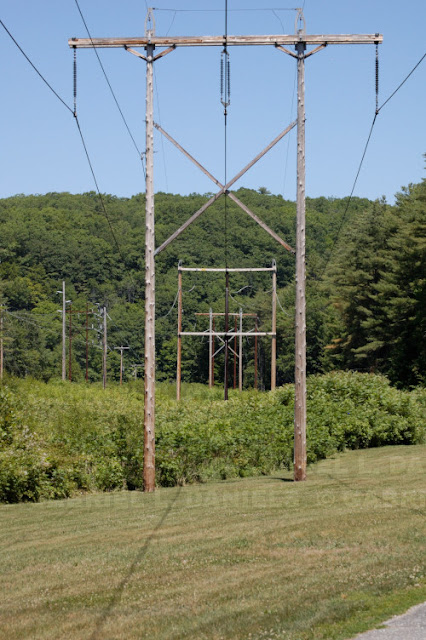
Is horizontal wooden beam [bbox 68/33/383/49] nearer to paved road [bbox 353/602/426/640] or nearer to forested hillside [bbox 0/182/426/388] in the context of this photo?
paved road [bbox 353/602/426/640]

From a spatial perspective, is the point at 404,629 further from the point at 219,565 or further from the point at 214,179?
the point at 214,179

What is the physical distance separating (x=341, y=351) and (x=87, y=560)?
245 feet

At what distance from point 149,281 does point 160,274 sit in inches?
4060

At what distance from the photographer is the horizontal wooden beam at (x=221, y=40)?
19188mm

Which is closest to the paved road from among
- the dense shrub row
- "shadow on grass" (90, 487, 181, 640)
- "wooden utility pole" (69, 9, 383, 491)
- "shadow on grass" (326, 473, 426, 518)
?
"shadow on grass" (90, 487, 181, 640)

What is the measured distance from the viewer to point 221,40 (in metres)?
19.3

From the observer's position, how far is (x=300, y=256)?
1939 centimetres

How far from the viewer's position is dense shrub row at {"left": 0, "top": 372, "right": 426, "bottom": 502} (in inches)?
813

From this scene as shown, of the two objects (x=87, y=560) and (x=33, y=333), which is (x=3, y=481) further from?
(x=33, y=333)

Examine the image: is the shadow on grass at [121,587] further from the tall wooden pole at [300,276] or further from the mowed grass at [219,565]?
the tall wooden pole at [300,276]

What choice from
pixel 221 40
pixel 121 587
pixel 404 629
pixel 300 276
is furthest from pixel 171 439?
pixel 404 629

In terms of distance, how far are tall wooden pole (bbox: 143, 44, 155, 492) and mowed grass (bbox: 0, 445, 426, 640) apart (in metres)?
1.41

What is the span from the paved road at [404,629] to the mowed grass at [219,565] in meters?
0.15

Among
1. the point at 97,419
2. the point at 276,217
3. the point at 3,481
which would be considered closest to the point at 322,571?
the point at 3,481
